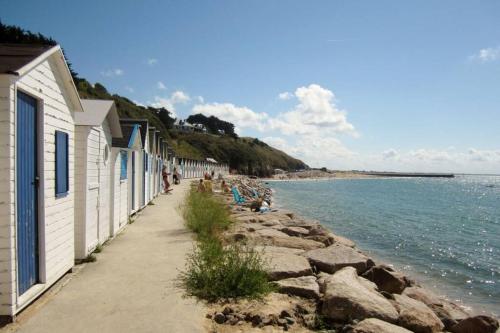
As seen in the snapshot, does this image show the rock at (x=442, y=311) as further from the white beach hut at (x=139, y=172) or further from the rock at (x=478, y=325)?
the white beach hut at (x=139, y=172)

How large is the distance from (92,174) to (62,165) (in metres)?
1.82

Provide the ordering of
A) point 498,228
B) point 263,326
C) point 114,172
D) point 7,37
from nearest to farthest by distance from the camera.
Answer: point 263,326 < point 114,172 < point 498,228 < point 7,37

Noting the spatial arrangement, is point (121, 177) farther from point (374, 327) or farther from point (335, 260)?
point (374, 327)

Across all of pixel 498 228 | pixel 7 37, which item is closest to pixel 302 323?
pixel 498 228

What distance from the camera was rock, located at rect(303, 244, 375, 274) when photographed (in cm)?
809

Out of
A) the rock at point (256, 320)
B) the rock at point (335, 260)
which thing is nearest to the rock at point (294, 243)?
the rock at point (335, 260)

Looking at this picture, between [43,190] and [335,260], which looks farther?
[335,260]

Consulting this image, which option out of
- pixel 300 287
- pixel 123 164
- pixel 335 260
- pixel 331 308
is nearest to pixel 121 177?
pixel 123 164

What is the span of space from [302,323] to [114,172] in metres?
6.68

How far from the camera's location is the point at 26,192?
518 cm

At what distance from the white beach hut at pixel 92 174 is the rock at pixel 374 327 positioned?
547 centimetres

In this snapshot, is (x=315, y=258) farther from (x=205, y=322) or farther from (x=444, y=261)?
(x=444, y=261)

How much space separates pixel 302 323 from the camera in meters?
5.26

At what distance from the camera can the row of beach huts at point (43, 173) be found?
470cm
